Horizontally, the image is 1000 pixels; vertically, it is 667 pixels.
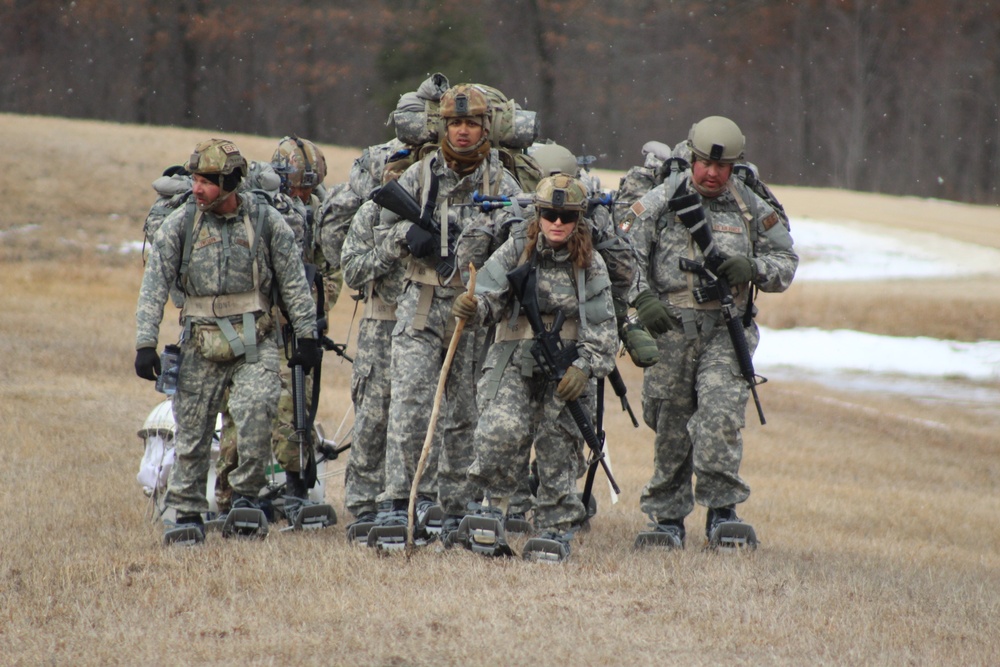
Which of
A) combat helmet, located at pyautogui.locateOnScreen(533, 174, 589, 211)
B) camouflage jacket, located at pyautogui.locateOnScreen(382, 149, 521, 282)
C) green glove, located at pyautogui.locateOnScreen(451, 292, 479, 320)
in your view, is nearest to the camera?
green glove, located at pyautogui.locateOnScreen(451, 292, 479, 320)

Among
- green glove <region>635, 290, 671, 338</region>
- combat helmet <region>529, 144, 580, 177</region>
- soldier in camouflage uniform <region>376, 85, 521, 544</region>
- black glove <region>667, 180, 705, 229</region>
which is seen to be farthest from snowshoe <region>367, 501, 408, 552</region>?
combat helmet <region>529, 144, 580, 177</region>

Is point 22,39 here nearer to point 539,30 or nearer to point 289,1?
point 289,1

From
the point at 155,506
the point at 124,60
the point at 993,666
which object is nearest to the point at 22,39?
the point at 124,60

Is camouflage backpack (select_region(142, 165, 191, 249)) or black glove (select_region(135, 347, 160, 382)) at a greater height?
camouflage backpack (select_region(142, 165, 191, 249))

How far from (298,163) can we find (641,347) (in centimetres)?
330

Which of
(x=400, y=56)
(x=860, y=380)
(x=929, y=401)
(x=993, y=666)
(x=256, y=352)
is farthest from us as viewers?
(x=400, y=56)

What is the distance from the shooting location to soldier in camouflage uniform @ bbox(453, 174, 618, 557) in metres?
6.65

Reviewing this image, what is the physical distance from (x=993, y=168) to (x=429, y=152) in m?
48.7

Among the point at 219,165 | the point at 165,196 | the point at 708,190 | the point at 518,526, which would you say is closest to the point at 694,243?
the point at 708,190

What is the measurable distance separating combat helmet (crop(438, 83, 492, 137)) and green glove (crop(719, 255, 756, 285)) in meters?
1.64

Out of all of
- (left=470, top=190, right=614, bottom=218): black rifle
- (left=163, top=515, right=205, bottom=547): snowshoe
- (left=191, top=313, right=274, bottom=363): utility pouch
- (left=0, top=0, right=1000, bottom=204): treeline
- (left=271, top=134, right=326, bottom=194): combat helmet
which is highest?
(left=0, top=0, right=1000, bottom=204): treeline

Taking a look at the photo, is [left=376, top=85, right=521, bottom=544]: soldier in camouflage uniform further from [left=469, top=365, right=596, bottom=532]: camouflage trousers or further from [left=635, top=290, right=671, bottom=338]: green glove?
[left=635, top=290, right=671, bottom=338]: green glove

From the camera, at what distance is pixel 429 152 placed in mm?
7516

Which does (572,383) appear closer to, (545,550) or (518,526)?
(545,550)
